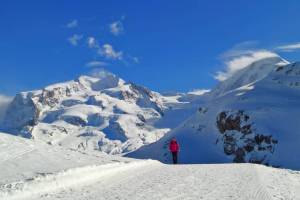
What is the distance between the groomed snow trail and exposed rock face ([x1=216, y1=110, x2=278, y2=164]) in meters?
34.4

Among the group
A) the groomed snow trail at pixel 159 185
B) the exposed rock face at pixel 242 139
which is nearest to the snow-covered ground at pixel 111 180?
the groomed snow trail at pixel 159 185

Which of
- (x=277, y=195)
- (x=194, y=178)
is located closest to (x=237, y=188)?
(x=277, y=195)

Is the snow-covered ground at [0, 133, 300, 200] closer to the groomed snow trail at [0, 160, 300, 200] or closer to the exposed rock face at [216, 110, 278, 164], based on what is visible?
the groomed snow trail at [0, 160, 300, 200]

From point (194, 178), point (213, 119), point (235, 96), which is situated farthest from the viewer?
point (235, 96)

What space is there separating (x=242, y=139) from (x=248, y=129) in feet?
5.14

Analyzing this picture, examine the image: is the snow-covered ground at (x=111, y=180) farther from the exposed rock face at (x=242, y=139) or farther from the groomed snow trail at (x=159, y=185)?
the exposed rock face at (x=242, y=139)

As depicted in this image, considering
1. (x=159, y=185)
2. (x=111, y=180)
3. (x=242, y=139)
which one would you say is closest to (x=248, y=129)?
(x=242, y=139)

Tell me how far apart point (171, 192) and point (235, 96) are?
214 feet

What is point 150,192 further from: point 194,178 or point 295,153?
point 295,153

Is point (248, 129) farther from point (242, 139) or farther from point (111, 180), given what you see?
point (111, 180)

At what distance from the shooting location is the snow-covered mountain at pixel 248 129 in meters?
63.6

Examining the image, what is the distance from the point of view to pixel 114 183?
23906 mm

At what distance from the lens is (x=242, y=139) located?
227ft

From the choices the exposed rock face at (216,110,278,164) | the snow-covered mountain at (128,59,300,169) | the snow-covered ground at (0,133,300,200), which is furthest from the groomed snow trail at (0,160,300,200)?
the exposed rock face at (216,110,278,164)
